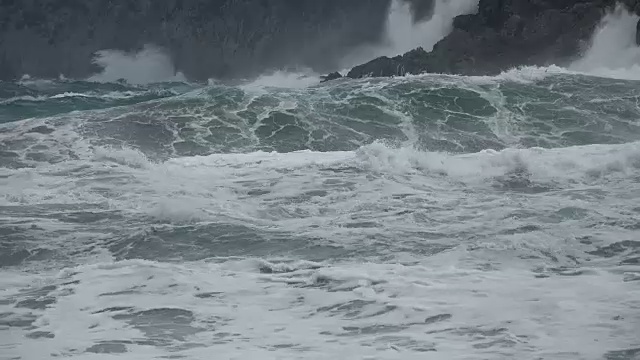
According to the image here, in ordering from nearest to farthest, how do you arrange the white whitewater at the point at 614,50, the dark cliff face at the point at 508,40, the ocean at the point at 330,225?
1. the ocean at the point at 330,225
2. the white whitewater at the point at 614,50
3. the dark cliff face at the point at 508,40

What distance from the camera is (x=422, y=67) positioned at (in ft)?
112

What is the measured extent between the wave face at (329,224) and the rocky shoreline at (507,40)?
4945 millimetres

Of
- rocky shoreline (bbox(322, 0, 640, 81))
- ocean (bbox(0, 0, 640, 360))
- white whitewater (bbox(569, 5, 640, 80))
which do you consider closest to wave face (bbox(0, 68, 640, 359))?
ocean (bbox(0, 0, 640, 360))

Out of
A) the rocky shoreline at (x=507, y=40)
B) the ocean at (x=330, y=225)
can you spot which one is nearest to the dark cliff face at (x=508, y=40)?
the rocky shoreline at (x=507, y=40)

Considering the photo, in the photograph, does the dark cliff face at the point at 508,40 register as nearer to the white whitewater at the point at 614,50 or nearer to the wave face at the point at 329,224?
the white whitewater at the point at 614,50

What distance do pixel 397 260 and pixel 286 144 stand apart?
1032cm

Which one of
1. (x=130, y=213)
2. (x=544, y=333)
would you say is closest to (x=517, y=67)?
(x=130, y=213)

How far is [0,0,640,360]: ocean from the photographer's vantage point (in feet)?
34.0

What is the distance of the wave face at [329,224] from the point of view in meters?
10.4

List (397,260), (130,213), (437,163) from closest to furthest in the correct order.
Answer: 1. (397,260)
2. (130,213)
3. (437,163)

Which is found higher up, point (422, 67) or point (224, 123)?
point (422, 67)

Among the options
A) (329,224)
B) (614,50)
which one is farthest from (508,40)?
(329,224)

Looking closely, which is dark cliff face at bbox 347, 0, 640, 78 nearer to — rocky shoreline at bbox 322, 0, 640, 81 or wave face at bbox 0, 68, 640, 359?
rocky shoreline at bbox 322, 0, 640, 81

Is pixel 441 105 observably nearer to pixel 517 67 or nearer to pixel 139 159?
pixel 517 67
